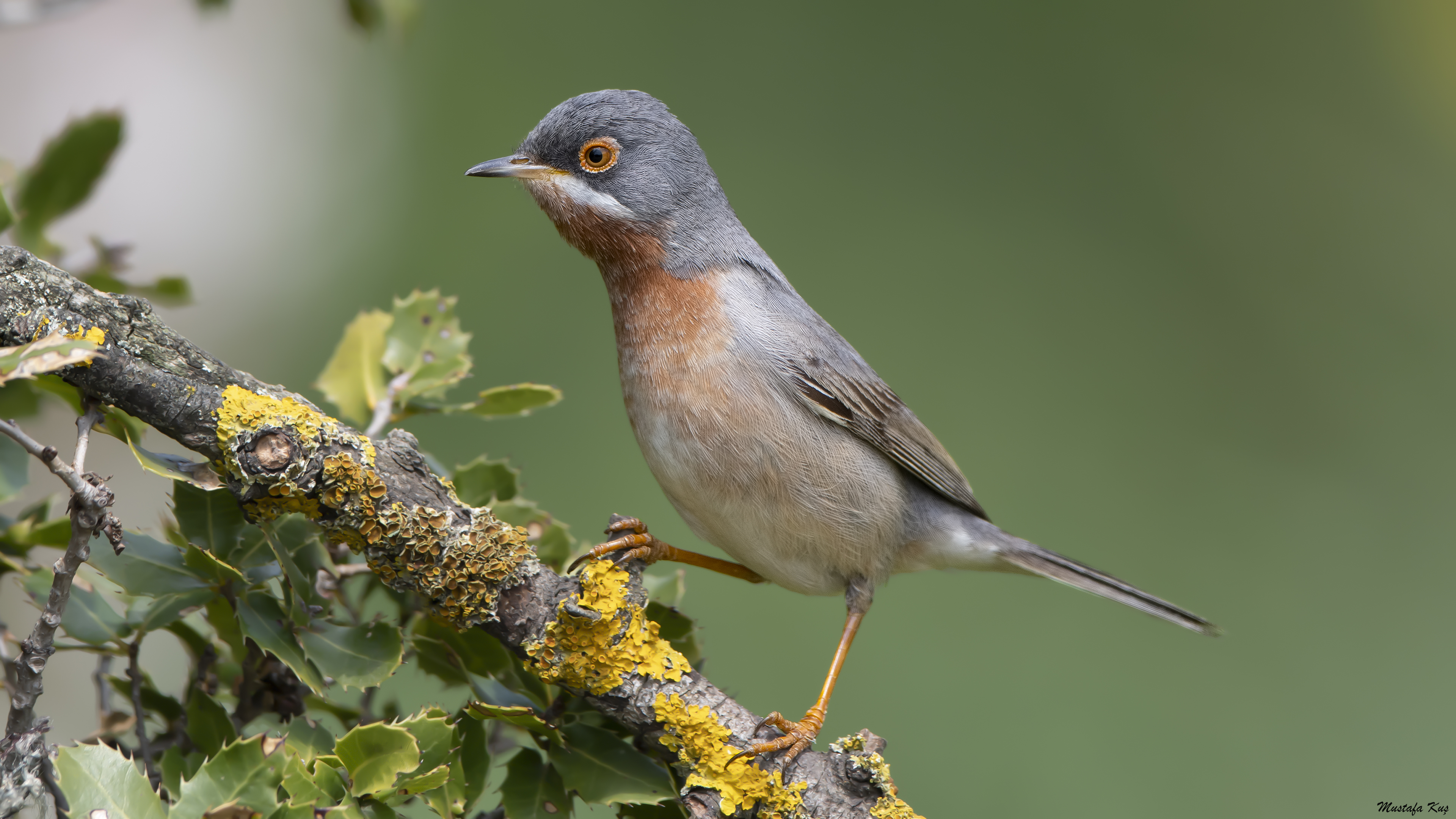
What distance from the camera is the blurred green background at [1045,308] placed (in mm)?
6484

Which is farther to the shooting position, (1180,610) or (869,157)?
(869,157)

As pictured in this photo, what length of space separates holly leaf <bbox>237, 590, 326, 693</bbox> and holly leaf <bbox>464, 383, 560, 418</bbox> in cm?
78

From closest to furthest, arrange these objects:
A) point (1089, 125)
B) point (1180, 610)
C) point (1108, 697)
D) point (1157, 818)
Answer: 1. point (1180, 610)
2. point (1157, 818)
3. point (1108, 697)
4. point (1089, 125)

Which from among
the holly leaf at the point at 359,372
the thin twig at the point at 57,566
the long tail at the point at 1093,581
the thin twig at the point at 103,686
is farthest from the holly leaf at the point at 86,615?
the long tail at the point at 1093,581

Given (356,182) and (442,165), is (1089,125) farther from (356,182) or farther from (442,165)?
(356,182)

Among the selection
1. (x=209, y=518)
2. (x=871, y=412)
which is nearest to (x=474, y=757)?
(x=209, y=518)

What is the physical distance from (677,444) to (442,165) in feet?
21.3

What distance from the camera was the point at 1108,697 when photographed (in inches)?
257

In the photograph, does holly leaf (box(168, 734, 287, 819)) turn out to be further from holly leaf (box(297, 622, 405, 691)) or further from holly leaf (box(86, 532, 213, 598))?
holly leaf (box(86, 532, 213, 598))

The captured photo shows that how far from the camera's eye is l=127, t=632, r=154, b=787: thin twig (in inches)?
85.5

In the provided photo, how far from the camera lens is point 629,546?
2.94m

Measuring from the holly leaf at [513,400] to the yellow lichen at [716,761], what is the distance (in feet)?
3.03

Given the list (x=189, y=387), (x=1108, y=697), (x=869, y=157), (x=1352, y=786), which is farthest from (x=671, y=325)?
(x=869, y=157)

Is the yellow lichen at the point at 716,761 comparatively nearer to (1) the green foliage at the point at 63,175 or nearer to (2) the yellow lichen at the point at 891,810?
(2) the yellow lichen at the point at 891,810
